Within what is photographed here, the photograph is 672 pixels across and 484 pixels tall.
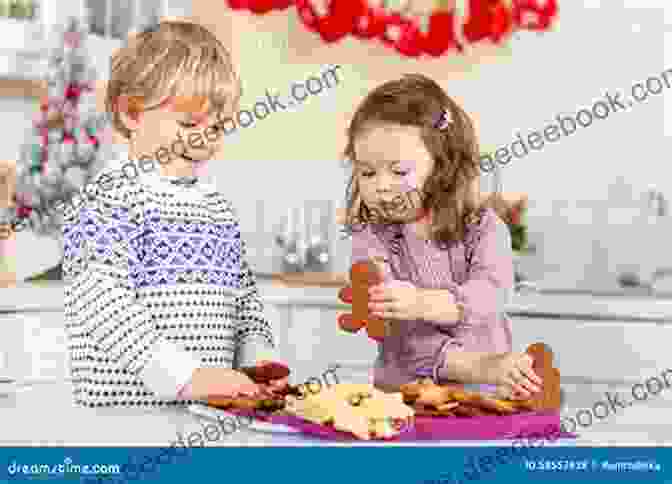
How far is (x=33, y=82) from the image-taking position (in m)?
3.08

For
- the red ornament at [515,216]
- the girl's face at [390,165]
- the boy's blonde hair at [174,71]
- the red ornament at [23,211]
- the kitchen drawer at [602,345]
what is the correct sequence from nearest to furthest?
the boy's blonde hair at [174,71]
the girl's face at [390,165]
the kitchen drawer at [602,345]
the red ornament at [23,211]
the red ornament at [515,216]

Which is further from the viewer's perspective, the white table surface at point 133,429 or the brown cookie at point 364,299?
the brown cookie at point 364,299

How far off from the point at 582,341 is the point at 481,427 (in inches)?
69.4

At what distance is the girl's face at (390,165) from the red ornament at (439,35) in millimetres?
1832

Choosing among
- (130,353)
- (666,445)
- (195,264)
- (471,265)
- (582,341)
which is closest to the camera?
(666,445)

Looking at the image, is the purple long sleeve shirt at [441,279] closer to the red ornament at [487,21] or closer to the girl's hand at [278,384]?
the girl's hand at [278,384]

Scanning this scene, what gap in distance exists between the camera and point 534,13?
3178 millimetres

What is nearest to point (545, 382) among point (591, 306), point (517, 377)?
point (517, 377)


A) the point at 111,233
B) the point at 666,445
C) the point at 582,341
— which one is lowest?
the point at 582,341

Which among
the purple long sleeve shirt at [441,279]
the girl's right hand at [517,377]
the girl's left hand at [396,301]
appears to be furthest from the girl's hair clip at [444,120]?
the girl's right hand at [517,377]

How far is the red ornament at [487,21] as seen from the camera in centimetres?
317

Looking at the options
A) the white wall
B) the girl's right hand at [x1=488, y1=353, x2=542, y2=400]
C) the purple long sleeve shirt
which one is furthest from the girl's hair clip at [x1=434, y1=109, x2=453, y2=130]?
the white wall

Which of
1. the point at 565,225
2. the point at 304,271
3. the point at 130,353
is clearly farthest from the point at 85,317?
the point at 565,225

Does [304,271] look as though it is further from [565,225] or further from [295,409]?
[295,409]
